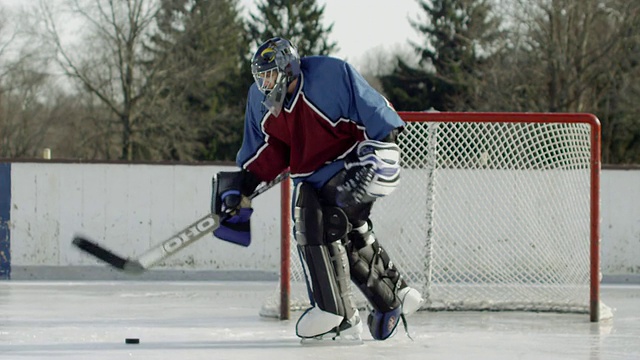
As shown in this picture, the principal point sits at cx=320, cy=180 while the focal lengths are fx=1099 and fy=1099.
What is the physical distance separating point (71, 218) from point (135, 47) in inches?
798

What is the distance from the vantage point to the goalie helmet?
422 cm

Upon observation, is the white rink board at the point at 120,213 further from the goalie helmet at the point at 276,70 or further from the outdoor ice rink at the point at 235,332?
the goalie helmet at the point at 276,70

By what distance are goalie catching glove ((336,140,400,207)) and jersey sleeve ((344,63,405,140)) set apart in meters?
0.05

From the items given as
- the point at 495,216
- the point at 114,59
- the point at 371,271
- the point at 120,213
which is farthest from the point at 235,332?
the point at 114,59

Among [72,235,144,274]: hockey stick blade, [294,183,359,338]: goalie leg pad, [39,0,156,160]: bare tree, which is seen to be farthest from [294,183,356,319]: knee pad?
[39,0,156,160]: bare tree

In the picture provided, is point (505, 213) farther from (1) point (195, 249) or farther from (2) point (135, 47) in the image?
(2) point (135, 47)

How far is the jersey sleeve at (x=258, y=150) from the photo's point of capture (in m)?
4.51

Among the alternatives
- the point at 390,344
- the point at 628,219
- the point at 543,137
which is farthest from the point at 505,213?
the point at 390,344

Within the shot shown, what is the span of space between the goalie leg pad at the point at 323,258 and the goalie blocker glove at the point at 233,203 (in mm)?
317

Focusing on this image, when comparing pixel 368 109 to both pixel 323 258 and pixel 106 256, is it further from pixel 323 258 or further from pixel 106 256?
pixel 106 256

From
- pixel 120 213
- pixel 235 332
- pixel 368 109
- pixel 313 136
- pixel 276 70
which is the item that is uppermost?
pixel 276 70

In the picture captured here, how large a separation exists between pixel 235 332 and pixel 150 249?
74cm

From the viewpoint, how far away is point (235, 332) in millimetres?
4891

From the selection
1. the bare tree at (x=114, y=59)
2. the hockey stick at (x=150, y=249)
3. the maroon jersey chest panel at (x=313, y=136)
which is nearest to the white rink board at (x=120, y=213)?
the hockey stick at (x=150, y=249)
